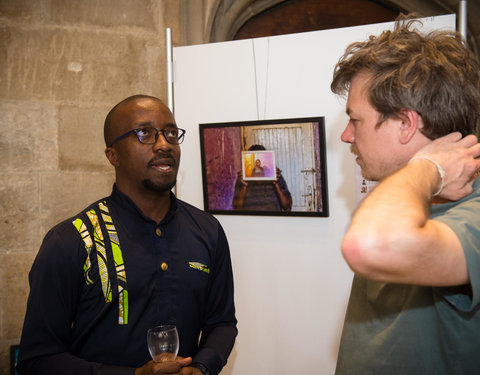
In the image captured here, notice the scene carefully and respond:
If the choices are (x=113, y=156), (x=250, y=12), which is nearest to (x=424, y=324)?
(x=113, y=156)

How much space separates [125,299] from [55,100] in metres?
1.72

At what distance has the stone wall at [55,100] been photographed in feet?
9.04

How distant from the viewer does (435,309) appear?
106 cm

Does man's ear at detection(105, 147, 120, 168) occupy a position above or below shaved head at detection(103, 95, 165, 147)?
below

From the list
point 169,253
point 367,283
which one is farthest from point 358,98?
point 169,253

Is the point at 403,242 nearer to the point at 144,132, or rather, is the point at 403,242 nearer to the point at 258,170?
the point at 144,132

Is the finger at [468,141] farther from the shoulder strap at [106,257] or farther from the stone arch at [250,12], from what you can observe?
the stone arch at [250,12]

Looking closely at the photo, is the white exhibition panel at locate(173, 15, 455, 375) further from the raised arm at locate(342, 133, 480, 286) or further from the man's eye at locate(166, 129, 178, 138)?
the raised arm at locate(342, 133, 480, 286)

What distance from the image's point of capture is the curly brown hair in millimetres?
1132

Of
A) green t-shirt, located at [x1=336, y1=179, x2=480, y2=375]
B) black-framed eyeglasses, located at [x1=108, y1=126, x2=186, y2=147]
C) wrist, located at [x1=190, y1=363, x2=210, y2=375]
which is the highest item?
black-framed eyeglasses, located at [x1=108, y1=126, x2=186, y2=147]

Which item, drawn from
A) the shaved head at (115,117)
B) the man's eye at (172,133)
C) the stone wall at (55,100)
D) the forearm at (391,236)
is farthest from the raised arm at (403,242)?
the stone wall at (55,100)

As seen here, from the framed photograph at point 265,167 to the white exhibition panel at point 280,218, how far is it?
56 millimetres

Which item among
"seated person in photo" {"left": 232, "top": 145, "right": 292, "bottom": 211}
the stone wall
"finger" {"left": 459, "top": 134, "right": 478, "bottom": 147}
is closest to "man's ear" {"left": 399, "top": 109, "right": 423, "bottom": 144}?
"finger" {"left": 459, "top": 134, "right": 478, "bottom": 147}

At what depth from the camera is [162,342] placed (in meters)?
1.46
